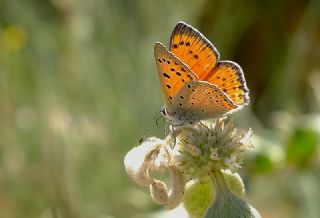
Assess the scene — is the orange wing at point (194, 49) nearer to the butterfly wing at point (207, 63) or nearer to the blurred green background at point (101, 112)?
the butterfly wing at point (207, 63)

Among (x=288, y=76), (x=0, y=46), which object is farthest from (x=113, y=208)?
(x=288, y=76)

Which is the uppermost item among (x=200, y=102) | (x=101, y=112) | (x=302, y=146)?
(x=101, y=112)

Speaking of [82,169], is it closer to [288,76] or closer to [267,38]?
[288,76]

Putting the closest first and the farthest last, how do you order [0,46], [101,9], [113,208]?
[113,208] → [0,46] → [101,9]

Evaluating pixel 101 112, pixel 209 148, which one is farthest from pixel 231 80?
pixel 101 112

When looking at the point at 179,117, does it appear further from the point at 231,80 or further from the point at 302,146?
the point at 302,146

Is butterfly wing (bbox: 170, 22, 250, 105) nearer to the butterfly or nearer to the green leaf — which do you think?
the butterfly

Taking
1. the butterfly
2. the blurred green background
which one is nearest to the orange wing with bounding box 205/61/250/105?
the butterfly
